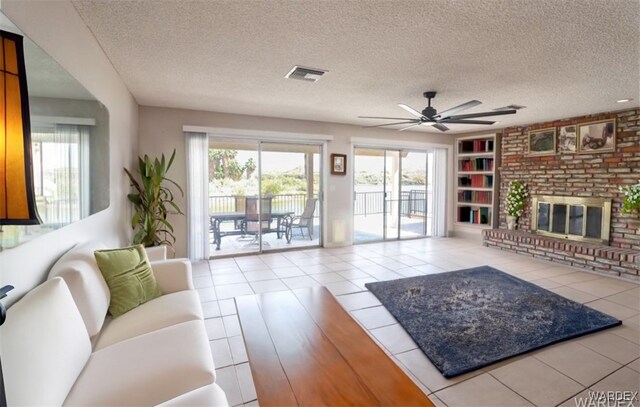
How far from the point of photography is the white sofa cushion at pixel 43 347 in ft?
3.30

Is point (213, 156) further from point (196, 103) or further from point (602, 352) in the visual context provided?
Answer: point (602, 352)

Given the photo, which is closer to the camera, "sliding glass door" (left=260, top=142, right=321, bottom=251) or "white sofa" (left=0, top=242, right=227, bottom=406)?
"white sofa" (left=0, top=242, right=227, bottom=406)

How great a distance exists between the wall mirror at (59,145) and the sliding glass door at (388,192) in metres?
4.71

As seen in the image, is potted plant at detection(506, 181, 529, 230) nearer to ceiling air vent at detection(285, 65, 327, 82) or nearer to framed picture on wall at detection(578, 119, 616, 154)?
framed picture on wall at detection(578, 119, 616, 154)

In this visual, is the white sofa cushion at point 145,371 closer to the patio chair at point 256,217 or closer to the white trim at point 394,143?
the patio chair at point 256,217

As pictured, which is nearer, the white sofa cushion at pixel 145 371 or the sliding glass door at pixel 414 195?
the white sofa cushion at pixel 145 371

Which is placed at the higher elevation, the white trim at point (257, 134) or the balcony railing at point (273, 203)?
the white trim at point (257, 134)

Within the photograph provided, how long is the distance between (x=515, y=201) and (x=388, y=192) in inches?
93.8

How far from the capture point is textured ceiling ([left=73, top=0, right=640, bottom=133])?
203cm

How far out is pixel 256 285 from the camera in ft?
12.8

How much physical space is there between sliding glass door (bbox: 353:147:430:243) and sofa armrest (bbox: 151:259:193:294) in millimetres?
4212

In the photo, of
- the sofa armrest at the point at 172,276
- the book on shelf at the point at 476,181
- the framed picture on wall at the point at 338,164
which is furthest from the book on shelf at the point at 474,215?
the sofa armrest at the point at 172,276

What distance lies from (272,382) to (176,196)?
4090 mm

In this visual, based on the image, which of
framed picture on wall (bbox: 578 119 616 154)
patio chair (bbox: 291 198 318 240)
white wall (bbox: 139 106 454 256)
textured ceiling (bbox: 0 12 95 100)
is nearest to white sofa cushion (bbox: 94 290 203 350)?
textured ceiling (bbox: 0 12 95 100)
